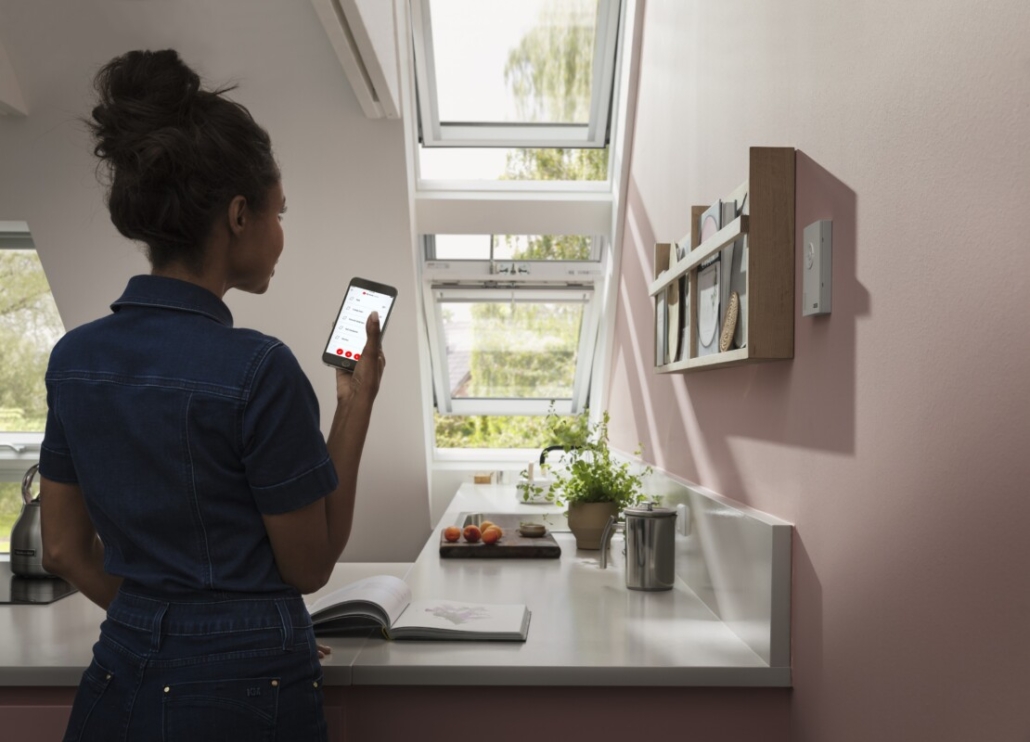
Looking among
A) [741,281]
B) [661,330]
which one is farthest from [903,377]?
[661,330]

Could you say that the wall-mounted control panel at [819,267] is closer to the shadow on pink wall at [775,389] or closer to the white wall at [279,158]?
the shadow on pink wall at [775,389]

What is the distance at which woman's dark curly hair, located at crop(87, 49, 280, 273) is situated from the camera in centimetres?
97

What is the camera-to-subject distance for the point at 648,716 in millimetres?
1381

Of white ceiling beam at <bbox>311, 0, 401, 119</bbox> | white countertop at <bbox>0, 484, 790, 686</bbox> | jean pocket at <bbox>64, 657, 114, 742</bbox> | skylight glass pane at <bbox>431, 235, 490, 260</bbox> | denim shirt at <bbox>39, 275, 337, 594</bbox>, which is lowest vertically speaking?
white countertop at <bbox>0, 484, 790, 686</bbox>

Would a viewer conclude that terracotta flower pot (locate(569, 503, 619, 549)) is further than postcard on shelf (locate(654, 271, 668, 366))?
Yes

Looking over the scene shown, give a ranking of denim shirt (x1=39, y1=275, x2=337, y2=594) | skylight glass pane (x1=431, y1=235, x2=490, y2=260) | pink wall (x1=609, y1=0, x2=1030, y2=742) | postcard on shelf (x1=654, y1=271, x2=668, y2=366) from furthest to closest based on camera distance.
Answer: skylight glass pane (x1=431, y1=235, x2=490, y2=260) < postcard on shelf (x1=654, y1=271, x2=668, y2=366) < denim shirt (x1=39, y1=275, x2=337, y2=594) < pink wall (x1=609, y1=0, x2=1030, y2=742)

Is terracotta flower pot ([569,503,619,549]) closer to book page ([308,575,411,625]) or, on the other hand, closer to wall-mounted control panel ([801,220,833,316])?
book page ([308,575,411,625])

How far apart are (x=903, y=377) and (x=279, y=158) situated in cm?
272

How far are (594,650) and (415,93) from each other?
9.11 feet

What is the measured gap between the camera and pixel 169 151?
966mm

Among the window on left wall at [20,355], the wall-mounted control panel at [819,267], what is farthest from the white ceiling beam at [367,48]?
the window on left wall at [20,355]

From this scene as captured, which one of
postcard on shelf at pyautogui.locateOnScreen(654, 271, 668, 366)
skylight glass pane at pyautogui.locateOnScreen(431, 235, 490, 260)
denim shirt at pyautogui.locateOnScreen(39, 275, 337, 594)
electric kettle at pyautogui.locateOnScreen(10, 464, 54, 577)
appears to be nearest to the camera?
denim shirt at pyautogui.locateOnScreen(39, 275, 337, 594)

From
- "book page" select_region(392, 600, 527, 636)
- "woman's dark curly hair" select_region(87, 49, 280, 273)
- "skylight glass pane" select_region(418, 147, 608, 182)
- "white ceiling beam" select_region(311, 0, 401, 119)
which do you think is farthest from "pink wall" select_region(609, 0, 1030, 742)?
"skylight glass pane" select_region(418, 147, 608, 182)

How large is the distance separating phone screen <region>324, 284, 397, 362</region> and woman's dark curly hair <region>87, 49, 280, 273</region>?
25.0 inches
